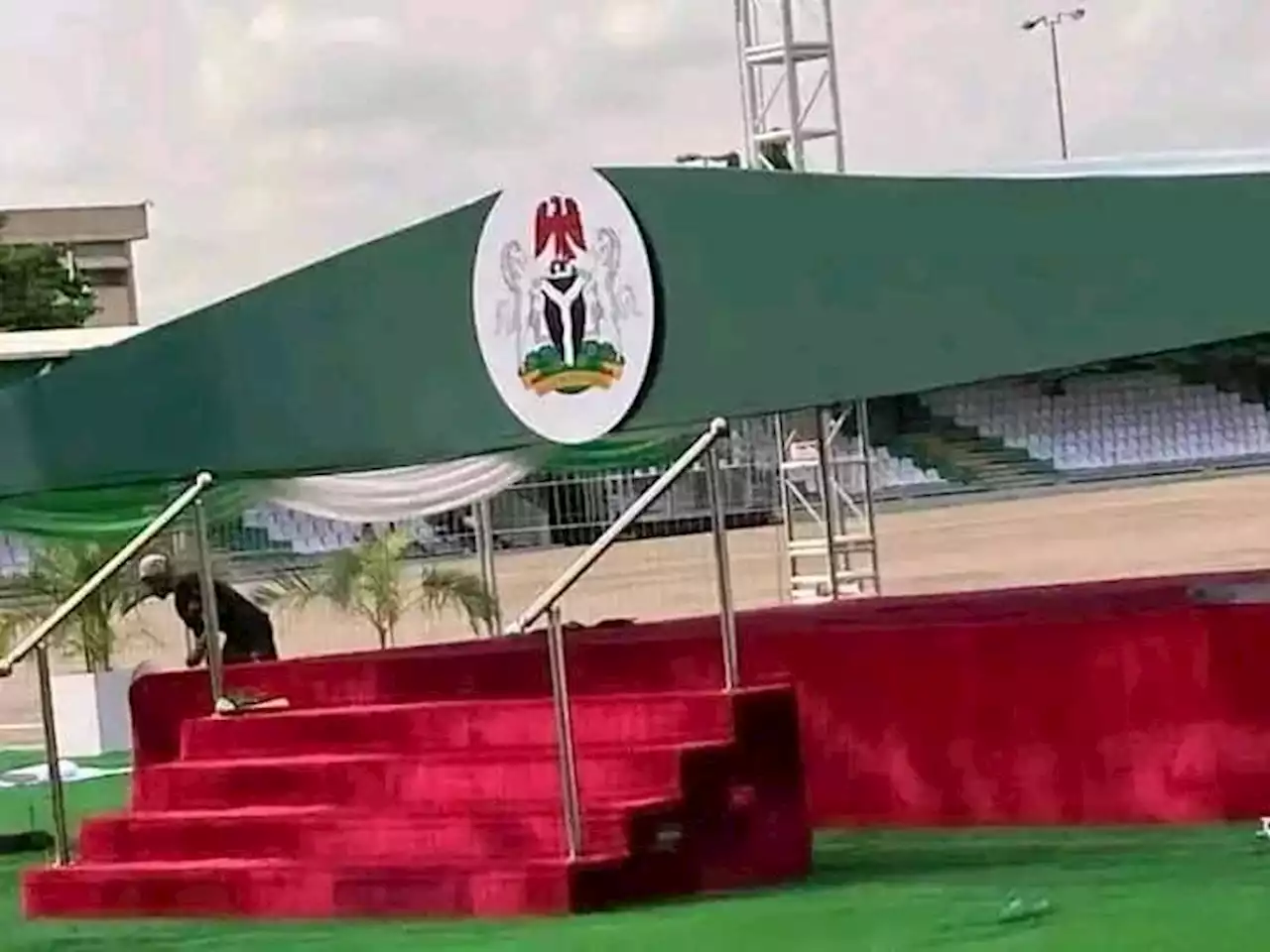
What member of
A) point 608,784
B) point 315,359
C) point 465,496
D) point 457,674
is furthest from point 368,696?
point 465,496

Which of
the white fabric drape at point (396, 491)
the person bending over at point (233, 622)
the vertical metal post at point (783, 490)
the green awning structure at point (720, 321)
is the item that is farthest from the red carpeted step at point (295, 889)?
the vertical metal post at point (783, 490)

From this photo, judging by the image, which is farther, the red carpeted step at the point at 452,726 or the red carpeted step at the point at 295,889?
the red carpeted step at the point at 452,726

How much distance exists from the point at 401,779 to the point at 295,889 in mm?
687

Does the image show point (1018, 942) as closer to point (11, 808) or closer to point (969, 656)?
point (969, 656)

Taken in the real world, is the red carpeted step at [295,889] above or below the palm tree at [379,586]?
below

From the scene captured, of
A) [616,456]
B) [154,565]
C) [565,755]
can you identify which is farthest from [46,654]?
[616,456]

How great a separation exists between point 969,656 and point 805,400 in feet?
5.44

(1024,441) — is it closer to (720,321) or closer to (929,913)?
(720,321)

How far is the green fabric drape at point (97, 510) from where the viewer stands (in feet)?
46.5

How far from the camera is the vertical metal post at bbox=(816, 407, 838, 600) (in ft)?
60.7

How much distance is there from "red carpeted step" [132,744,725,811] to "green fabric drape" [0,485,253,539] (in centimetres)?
240

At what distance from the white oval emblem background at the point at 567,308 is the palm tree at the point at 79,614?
33.1ft

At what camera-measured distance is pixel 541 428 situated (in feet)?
37.5

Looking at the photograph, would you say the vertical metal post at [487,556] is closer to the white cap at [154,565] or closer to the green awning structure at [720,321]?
the white cap at [154,565]
